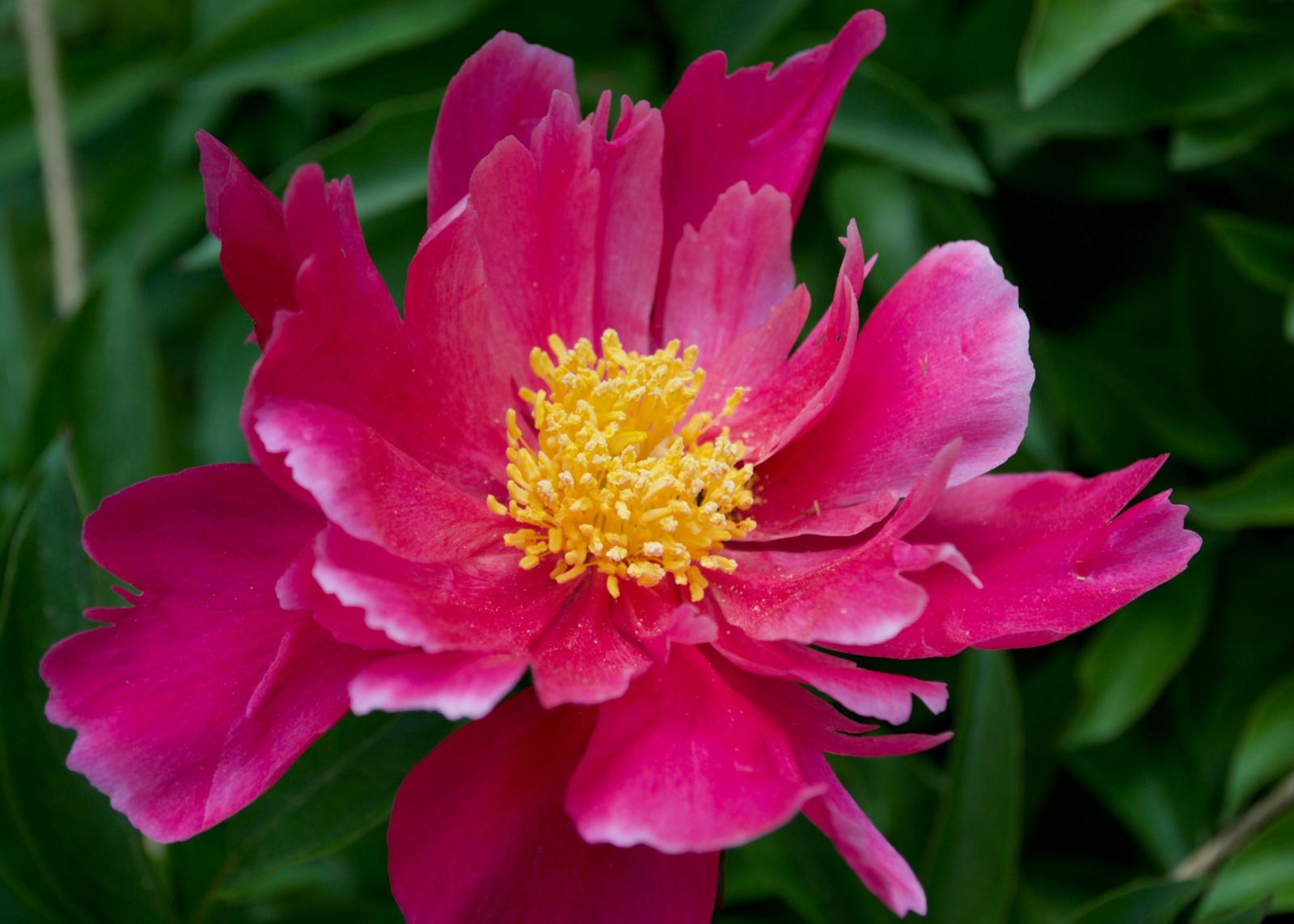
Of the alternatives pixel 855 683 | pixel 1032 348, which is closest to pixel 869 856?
pixel 855 683

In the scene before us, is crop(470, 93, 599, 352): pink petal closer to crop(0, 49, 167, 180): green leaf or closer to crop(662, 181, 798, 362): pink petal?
crop(662, 181, 798, 362): pink petal

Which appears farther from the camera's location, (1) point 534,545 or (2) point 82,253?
(2) point 82,253

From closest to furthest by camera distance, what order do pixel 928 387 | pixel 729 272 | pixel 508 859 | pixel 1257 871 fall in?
1. pixel 508 859
2. pixel 928 387
3. pixel 729 272
4. pixel 1257 871

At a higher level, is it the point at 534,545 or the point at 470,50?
the point at 470,50

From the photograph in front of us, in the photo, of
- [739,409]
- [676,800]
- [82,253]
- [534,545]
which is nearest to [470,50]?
[82,253]

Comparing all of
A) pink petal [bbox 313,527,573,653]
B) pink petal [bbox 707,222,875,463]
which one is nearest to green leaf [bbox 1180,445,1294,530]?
pink petal [bbox 707,222,875,463]

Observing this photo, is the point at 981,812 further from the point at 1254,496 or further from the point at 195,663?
the point at 195,663

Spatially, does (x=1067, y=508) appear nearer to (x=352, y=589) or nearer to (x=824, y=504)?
(x=824, y=504)
